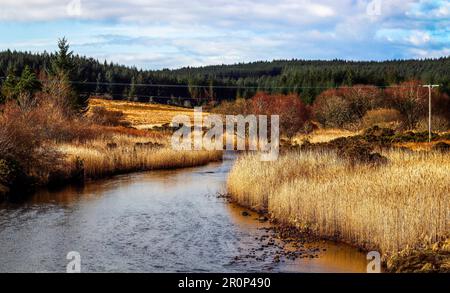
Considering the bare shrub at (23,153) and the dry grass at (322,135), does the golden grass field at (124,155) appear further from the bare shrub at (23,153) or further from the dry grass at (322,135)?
the dry grass at (322,135)

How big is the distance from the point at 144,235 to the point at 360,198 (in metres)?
6.45

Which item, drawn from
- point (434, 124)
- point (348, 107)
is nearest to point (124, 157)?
point (434, 124)

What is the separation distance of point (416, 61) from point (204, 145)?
13055 centimetres

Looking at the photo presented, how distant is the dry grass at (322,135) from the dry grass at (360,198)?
80.6 ft

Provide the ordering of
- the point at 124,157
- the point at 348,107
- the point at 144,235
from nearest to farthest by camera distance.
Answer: the point at 144,235 < the point at 124,157 < the point at 348,107

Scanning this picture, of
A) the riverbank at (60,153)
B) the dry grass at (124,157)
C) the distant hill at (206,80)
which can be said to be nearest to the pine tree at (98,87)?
the distant hill at (206,80)

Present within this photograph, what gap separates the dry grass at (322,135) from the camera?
165 ft

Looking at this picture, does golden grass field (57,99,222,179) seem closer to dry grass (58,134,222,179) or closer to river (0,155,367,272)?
dry grass (58,134,222,179)

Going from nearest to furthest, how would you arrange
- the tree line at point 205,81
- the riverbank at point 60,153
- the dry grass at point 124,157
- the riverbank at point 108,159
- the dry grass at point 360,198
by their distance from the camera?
the dry grass at point 360,198 < the riverbank at point 60,153 < the riverbank at point 108,159 < the dry grass at point 124,157 < the tree line at point 205,81

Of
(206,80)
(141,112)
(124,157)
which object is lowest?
(124,157)

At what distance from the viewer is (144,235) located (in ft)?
60.8

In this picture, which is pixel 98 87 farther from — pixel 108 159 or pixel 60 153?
pixel 60 153

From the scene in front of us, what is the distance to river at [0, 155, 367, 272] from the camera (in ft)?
49.7
